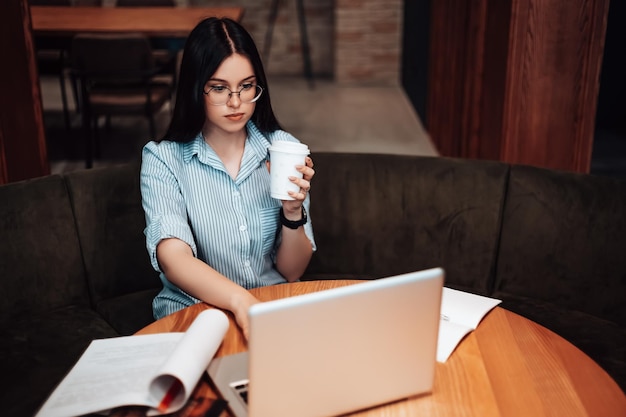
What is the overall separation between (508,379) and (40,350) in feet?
4.54

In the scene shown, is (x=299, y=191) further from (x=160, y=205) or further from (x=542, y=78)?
(x=542, y=78)

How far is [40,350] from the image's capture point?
6.64 feet

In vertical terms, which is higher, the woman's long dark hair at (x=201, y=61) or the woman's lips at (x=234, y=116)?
the woman's long dark hair at (x=201, y=61)

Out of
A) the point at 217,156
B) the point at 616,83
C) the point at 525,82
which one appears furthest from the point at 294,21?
the point at 217,156

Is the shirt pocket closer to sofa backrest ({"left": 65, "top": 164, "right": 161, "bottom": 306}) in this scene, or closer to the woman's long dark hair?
the woman's long dark hair

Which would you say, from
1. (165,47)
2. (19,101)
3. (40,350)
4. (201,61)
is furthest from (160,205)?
(165,47)

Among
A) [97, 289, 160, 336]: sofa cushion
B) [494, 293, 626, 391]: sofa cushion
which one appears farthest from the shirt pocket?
[494, 293, 626, 391]: sofa cushion

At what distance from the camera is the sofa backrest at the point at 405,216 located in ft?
7.95

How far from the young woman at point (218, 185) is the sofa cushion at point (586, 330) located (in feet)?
2.77

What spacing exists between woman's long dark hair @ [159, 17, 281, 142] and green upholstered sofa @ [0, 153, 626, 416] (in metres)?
0.65

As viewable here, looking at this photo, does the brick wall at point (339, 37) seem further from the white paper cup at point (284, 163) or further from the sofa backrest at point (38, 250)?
the white paper cup at point (284, 163)

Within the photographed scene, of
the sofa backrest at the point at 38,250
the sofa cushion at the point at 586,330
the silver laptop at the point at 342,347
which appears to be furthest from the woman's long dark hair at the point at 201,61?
the sofa cushion at the point at 586,330

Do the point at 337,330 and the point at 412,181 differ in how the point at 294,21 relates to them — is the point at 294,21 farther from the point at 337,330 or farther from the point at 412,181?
the point at 337,330

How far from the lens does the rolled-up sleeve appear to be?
66.7 inches
